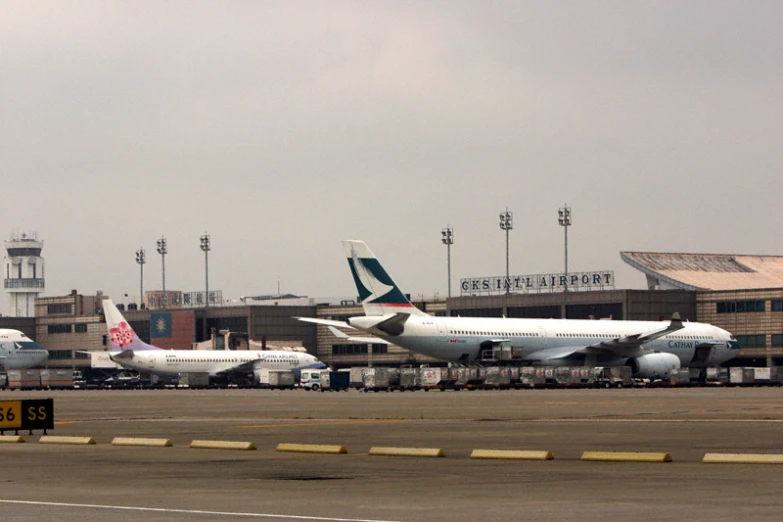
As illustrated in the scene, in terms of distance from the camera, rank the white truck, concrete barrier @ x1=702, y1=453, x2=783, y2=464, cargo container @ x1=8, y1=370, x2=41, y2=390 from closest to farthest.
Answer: concrete barrier @ x1=702, y1=453, x2=783, y2=464, the white truck, cargo container @ x1=8, y1=370, x2=41, y2=390

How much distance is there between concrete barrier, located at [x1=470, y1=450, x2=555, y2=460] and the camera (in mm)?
29516

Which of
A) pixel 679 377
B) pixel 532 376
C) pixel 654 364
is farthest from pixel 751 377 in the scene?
pixel 532 376

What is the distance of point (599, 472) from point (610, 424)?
1955 centimetres

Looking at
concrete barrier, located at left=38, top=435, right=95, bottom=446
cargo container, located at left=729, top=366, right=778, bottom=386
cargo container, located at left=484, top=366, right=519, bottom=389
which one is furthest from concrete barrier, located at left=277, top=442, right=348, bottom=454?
cargo container, located at left=729, top=366, right=778, bottom=386

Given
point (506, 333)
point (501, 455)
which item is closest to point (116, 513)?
point (501, 455)

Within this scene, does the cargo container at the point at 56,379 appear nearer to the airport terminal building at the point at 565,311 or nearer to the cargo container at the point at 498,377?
the airport terminal building at the point at 565,311

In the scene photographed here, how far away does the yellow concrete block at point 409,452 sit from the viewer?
31.1 metres

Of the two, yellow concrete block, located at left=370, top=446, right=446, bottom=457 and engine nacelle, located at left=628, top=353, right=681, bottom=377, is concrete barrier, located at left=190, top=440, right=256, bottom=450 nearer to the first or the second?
yellow concrete block, located at left=370, top=446, right=446, bottom=457

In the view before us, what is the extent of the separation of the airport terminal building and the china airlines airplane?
15654 mm

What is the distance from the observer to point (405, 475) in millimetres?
25797

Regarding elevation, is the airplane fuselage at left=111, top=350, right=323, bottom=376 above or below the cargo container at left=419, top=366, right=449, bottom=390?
above

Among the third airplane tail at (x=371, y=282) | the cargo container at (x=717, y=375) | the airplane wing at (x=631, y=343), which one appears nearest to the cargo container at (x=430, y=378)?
the third airplane tail at (x=371, y=282)

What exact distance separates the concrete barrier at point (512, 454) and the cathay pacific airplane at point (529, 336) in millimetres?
72667

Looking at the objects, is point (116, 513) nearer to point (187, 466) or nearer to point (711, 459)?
point (187, 466)
